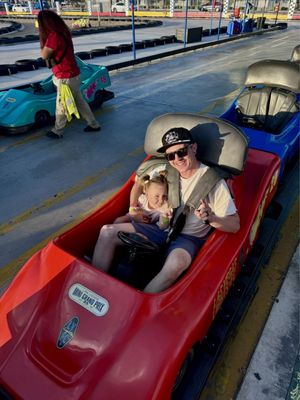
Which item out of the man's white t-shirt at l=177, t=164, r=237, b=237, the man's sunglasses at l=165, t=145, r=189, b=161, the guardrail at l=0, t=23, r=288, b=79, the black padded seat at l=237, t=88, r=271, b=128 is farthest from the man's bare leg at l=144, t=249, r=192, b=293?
the guardrail at l=0, t=23, r=288, b=79

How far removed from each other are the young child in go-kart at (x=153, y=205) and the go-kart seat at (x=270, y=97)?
2456mm

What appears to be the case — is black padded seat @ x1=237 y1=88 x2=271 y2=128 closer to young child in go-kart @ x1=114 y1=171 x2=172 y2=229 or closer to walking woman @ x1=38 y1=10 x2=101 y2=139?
young child in go-kart @ x1=114 y1=171 x2=172 y2=229

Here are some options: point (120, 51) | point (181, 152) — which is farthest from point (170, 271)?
point (120, 51)

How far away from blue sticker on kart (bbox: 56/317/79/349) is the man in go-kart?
49 centimetres

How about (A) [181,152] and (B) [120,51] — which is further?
(B) [120,51]

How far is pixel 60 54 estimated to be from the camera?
4770 millimetres

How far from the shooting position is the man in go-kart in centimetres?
216

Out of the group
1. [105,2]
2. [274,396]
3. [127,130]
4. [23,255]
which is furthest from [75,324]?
[105,2]

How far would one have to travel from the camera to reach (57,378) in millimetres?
1631

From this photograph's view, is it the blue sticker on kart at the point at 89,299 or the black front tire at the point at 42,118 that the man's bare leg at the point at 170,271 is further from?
the black front tire at the point at 42,118

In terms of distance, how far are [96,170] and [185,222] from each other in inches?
99.4

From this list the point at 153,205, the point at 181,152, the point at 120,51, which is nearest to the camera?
the point at 181,152

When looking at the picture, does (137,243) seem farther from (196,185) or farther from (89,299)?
(196,185)

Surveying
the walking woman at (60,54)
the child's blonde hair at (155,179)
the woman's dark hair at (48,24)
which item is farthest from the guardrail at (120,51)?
the child's blonde hair at (155,179)
